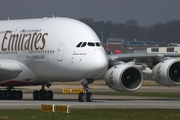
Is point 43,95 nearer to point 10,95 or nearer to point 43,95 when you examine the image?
point 43,95

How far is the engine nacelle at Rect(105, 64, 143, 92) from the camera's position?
142 ft

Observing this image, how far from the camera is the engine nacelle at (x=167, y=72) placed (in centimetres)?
4444

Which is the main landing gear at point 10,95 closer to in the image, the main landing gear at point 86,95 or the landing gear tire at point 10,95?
Answer: the landing gear tire at point 10,95

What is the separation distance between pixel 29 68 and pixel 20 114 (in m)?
14.5

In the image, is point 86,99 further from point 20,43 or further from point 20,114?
point 20,114

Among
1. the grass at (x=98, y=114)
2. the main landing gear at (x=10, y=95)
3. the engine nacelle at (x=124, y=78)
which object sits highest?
the engine nacelle at (x=124, y=78)

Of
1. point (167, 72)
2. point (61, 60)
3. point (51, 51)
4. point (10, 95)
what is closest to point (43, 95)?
point (10, 95)

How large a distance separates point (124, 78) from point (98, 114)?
47.7 ft

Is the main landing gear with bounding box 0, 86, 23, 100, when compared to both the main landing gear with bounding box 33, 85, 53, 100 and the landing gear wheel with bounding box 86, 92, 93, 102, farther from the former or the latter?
the landing gear wheel with bounding box 86, 92, 93, 102

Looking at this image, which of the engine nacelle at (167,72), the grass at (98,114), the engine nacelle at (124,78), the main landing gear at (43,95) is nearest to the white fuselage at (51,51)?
the main landing gear at (43,95)

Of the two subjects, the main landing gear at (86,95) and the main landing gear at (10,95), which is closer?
the main landing gear at (86,95)

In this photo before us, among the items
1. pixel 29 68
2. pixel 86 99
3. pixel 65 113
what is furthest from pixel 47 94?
pixel 65 113

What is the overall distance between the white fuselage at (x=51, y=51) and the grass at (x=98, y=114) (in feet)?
28.5

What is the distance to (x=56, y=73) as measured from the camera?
140 feet
